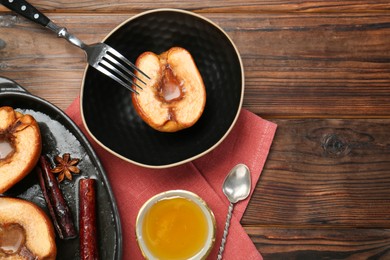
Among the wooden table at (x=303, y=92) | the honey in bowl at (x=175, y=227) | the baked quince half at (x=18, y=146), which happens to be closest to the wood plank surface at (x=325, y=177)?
the wooden table at (x=303, y=92)

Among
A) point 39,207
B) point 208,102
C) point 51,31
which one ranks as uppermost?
point 208,102

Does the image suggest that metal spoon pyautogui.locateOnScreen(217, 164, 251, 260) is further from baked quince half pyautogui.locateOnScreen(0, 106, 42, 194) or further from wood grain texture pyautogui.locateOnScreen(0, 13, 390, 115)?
baked quince half pyautogui.locateOnScreen(0, 106, 42, 194)

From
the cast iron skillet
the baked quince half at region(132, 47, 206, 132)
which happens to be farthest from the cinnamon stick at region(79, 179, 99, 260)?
the baked quince half at region(132, 47, 206, 132)

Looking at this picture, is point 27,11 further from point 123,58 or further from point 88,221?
point 88,221

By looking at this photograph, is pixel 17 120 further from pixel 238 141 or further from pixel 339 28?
pixel 339 28

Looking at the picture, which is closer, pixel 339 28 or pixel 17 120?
pixel 17 120

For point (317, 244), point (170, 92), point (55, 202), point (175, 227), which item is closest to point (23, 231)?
point (55, 202)

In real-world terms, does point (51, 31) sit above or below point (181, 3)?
below

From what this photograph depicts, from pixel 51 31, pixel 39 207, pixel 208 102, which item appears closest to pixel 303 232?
pixel 208 102
